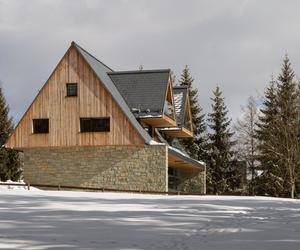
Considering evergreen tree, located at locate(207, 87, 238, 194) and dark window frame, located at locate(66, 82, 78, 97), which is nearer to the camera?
dark window frame, located at locate(66, 82, 78, 97)

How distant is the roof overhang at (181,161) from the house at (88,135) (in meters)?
0.20

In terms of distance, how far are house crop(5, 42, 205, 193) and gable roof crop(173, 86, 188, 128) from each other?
17.4 feet

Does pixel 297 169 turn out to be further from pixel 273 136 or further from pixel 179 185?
pixel 179 185

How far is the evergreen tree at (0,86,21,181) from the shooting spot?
41.6 metres

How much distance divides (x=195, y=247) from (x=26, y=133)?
79.6ft

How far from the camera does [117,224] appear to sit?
10289 mm

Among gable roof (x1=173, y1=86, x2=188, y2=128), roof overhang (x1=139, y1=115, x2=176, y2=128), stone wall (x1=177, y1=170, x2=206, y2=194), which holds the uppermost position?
gable roof (x1=173, y1=86, x2=188, y2=128)

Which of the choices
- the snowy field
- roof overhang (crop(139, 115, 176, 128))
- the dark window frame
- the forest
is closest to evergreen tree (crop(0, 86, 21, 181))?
the forest

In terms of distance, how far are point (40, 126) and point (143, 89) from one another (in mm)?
6852

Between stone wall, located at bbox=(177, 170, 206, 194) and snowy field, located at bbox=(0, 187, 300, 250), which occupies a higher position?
snowy field, located at bbox=(0, 187, 300, 250)

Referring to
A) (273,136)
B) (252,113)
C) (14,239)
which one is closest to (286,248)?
(14,239)

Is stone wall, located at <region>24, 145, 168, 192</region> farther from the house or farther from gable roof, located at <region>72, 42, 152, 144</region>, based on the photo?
gable roof, located at <region>72, 42, 152, 144</region>

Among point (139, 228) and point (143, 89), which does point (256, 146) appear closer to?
point (143, 89)

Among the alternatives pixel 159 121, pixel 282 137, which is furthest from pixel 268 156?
pixel 159 121
